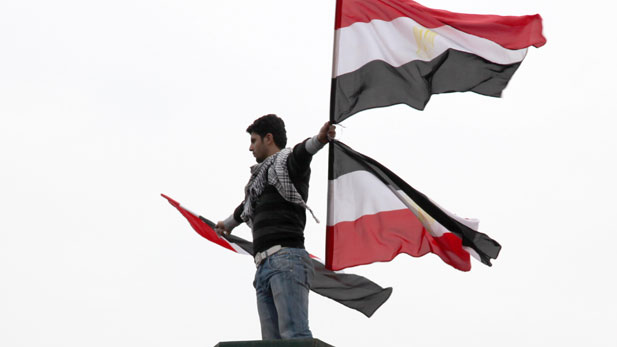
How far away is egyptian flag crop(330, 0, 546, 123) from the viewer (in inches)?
359

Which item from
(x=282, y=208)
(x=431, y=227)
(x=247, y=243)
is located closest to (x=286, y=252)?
(x=282, y=208)

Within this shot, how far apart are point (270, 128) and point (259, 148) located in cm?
19

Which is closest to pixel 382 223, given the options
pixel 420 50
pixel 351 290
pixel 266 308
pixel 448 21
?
pixel 351 290

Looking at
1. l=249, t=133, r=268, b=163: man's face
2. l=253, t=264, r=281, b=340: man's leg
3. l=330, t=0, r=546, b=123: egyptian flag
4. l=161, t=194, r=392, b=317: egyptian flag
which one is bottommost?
l=253, t=264, r=281, b=340: man's leg

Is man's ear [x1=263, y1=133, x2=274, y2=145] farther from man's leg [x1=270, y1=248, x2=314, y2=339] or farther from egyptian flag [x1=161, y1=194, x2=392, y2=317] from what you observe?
egyptian flag [x1=161, y1=194, x2=392, y2=317]

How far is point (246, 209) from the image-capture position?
834cm

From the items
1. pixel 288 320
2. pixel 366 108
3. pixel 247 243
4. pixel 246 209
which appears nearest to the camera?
pixel 288 320

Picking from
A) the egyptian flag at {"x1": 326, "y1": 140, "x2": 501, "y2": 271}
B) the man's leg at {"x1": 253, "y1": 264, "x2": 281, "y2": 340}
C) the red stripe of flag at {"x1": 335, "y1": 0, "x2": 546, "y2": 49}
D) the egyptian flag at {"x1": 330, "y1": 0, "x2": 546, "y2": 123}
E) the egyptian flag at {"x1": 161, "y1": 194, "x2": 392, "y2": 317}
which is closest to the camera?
the man's leg at {"x1": 253, "y1": 264, "x2": 281, "y2": 340}

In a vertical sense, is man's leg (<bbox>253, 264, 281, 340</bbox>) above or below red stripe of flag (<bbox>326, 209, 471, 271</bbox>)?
below

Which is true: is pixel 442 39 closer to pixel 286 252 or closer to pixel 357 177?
pixel 357 177

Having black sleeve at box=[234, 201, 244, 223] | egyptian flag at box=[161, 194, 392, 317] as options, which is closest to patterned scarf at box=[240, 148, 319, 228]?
black sleeve at box=[234, 201, 244, 223]

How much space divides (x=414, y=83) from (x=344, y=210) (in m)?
1.32

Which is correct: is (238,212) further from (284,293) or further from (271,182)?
(284,293)

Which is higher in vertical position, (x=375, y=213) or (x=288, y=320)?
(x=375, y=213)
